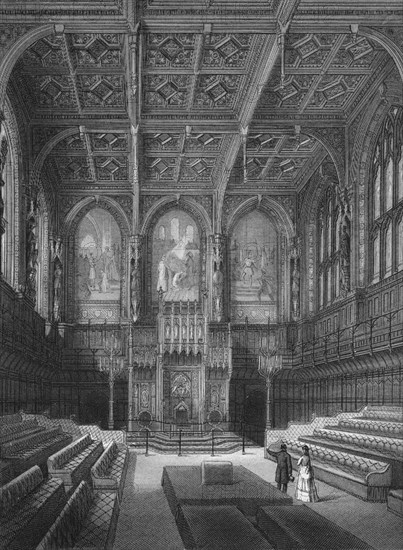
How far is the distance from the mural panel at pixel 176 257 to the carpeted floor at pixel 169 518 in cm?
1534

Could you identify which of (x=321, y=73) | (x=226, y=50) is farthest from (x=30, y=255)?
(x=321, y=73)

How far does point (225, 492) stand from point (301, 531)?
12.3 feet

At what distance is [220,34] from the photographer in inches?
770

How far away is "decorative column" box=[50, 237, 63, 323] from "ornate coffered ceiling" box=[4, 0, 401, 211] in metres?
2.88

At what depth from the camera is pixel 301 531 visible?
798 cm

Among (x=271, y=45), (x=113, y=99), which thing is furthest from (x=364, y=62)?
(x=113, y=99)

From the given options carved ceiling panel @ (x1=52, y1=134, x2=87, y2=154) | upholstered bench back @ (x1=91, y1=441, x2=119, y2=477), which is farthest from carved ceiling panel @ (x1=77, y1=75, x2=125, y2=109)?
upholstered bench back @ (x1=91, y1=441, x2=119, y2=477)

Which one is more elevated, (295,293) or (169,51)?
(169,51)

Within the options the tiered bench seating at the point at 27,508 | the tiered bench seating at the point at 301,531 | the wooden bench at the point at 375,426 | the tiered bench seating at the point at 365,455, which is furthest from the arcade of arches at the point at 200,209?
the tiered bench seating at the point at 27,508

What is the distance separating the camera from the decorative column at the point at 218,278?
32062 mm

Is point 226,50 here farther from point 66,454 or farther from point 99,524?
point 99,524

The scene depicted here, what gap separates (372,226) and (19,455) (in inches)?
597

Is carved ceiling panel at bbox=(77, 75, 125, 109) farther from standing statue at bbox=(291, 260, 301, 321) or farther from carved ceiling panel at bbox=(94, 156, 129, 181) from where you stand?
standing statue at bbox=(291, 260, 301, 321)

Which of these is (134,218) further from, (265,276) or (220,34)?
(220,34)
